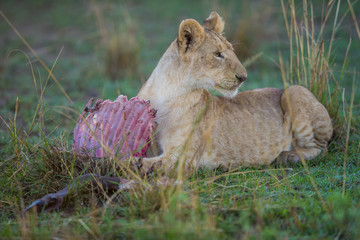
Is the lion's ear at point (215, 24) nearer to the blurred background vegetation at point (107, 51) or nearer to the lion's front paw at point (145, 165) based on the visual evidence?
the blurred background vegetation at point (107, 51)

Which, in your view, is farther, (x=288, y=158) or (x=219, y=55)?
(x=288, y=158)

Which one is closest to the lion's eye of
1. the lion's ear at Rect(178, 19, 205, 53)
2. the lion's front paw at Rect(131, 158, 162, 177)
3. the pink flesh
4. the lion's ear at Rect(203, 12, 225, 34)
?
the lion's ear at Rect(178, 19, 205, 53)

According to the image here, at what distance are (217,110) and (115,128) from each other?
3.94ft

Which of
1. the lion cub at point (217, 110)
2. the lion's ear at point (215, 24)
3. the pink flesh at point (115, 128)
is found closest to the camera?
the pink flesh at point (115, 128)

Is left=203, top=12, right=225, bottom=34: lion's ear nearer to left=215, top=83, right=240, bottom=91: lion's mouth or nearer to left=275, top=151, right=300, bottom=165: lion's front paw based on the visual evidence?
left=215, top=83, right=240, bottom=91: lion's mouth

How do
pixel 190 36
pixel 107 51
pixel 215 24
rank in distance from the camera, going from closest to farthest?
1. pixel 190 36
2. pixel 215 24
3. pixel 107 51

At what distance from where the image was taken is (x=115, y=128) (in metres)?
3.56

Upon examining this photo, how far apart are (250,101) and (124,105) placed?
165cm

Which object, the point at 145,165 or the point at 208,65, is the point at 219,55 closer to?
the point at 208,65

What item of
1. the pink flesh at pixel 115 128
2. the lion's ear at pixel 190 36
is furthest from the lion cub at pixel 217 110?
the pink flesh at pixel 115 128

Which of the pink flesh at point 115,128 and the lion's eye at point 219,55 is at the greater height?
the lion's eye at point 219,55

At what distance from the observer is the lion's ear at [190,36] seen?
149 inches

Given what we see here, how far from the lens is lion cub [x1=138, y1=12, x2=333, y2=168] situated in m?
3.89

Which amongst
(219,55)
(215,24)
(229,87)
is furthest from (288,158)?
(215,24)
